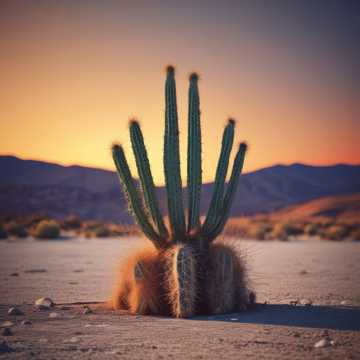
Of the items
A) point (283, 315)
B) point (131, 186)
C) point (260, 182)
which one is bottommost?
point (283, 315)

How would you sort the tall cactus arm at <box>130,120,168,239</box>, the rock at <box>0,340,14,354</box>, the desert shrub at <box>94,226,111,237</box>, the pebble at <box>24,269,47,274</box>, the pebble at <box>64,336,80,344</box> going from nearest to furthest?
the rock at <box>0,340,14,354</box>
the pebble at <box>64,336,80,344</box>
the tall cactus arm at <box>130,120,168,239</box>
the pebble at <box>24,269,47,274</box>
the desert shrub at <box>94,226,111,237</box>

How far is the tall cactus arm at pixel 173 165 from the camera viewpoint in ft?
25.1

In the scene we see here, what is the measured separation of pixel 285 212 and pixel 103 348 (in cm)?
7524

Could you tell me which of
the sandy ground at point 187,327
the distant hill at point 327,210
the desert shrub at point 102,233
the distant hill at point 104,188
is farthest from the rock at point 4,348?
the distant hill at point 327,210

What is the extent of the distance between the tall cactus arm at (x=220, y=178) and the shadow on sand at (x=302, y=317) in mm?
1522

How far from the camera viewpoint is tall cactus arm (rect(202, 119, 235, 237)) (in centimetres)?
796

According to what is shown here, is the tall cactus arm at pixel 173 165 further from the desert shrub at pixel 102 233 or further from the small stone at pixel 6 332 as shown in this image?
the desert shrub at pixel 102 233

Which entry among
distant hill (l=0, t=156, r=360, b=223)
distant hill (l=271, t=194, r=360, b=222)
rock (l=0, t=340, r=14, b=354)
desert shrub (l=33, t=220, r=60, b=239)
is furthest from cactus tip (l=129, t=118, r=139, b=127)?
distant hill (l=271, t=194, r=360, b=222)

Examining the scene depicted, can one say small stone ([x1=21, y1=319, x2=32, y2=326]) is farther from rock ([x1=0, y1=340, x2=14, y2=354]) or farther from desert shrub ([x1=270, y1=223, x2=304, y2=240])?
desert shrub ([x1=270, y1=223, x2=304, y2=240])

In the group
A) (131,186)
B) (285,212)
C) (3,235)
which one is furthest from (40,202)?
(131,186)

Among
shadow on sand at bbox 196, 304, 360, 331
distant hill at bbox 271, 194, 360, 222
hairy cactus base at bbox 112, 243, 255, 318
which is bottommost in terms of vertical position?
shadow on sand at bbox 196, 304, 360, 331

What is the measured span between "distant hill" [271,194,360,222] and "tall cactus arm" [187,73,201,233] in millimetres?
60542

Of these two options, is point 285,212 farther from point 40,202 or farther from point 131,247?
point 131,247

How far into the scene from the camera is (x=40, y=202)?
7769 centimetres
